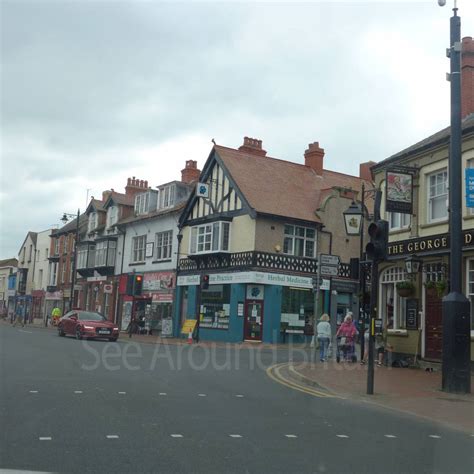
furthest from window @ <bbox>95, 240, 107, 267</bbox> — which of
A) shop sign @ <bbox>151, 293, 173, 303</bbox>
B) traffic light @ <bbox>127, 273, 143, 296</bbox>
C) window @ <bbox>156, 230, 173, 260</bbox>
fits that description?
traffic light @ <bbox>127, 273, 143, 296</bbox>

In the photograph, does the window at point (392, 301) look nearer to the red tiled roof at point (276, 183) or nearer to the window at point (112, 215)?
the red tiled roof at point (276, 183)

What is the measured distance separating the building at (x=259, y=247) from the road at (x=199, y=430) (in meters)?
17.9

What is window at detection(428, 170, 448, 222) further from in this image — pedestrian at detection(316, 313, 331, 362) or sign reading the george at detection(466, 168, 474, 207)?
pedestrian at detection(316, 313, 331, 362)

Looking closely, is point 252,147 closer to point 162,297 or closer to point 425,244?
point 162,297

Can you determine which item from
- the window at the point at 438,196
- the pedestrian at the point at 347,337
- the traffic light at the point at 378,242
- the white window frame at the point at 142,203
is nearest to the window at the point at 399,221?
the window at the point at 438,196

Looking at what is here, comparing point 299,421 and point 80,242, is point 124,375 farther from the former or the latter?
point 80,242

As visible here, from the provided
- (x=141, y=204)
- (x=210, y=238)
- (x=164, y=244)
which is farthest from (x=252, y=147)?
(x=141, y=204)

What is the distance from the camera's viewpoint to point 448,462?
6.86 metres

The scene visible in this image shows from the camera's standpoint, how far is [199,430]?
786 cm

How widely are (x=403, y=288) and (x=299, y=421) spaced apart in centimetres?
1087

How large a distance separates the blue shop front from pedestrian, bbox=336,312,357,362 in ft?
36.8

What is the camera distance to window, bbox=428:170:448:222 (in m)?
18.1

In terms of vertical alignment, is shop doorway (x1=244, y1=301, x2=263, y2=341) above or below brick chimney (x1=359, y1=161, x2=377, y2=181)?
below

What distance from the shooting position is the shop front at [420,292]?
17219 mm
